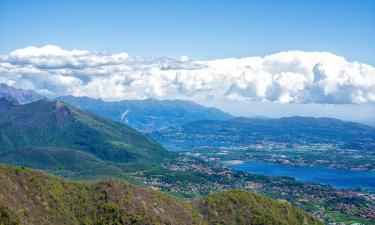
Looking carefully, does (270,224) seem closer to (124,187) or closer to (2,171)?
(124,187)

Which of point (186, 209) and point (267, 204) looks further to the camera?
point (267, 204)

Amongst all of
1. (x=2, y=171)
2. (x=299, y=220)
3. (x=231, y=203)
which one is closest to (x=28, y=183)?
(x=2, y=171)

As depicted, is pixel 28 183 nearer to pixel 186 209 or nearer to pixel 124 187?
pixel 124 187

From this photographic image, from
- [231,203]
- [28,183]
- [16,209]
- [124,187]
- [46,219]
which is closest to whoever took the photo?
[16,209]

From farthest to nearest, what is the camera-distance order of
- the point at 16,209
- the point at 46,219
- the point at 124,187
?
1. the point at 124,187
2. the point at 46,219
3. the point at 16,209

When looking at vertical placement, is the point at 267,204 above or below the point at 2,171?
below

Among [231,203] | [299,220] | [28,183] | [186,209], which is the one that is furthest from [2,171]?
[299,220]

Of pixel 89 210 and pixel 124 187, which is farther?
pixel 124 187
